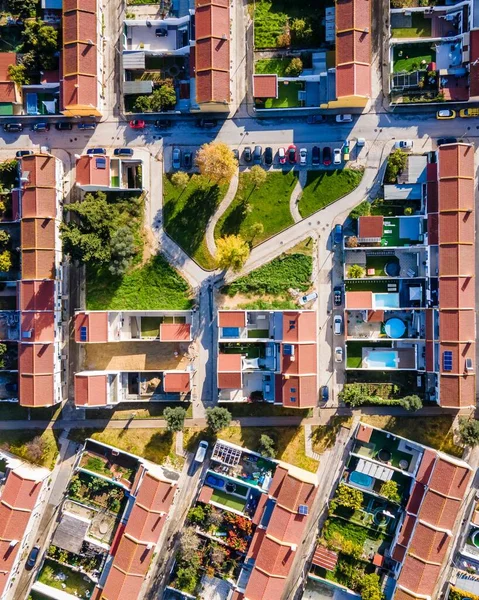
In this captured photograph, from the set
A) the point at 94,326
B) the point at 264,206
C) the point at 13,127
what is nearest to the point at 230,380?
the point at 94,326

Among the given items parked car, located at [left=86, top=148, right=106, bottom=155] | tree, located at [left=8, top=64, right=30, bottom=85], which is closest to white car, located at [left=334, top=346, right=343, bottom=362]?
parked car, located at [left=86, top=148, right=106, bottom=155]

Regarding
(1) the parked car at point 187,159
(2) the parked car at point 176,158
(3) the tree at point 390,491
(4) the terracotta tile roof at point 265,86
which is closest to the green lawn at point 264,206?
(1) the parked car at point 187,159

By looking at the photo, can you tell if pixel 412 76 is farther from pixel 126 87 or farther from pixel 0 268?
pixel 0 268

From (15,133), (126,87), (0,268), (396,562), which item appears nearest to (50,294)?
(0,268)

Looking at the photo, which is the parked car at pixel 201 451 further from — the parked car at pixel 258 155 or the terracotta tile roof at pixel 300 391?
the parked car at pixel 258 155

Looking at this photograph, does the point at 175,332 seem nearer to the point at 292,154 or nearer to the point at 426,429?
the point at 292,154

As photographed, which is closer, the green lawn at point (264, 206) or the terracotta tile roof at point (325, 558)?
the terracotta tile roof at point (325, 558)
